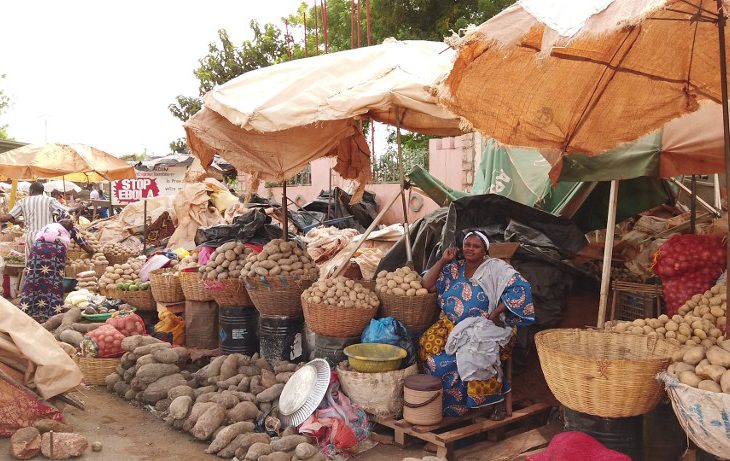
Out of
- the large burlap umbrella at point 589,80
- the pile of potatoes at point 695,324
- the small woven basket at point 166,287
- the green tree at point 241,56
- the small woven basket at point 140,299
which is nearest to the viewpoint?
the large burlap umbrella at point 589,80

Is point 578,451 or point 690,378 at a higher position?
point 690,378

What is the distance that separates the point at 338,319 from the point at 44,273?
5.50 meters

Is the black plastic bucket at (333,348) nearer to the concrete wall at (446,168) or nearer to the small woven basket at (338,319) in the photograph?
the small woven basket at (338,319)

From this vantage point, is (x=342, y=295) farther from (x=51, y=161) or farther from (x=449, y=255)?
(x=51, y=161)

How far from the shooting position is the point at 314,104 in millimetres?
4984

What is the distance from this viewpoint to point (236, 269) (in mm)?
6348

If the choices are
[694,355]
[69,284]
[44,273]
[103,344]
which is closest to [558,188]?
[694,355]

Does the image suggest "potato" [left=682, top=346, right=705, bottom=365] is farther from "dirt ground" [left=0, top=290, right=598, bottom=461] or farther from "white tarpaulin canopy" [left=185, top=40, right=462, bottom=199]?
"white tarpaulin canopy" [left=185, top=40, right=462, bottom=199]

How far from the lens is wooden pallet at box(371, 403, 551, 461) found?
14.2 ft

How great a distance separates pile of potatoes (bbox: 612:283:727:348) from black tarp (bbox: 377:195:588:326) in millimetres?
1466

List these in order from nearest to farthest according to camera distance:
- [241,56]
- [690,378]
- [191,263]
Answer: [690,378], [191,263], [241,56]

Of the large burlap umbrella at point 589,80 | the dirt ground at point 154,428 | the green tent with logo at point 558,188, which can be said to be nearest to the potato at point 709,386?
the large burlap umbrella at point 589,80

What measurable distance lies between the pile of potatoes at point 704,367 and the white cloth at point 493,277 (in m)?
1.70

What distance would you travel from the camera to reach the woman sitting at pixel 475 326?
14.8 feet
